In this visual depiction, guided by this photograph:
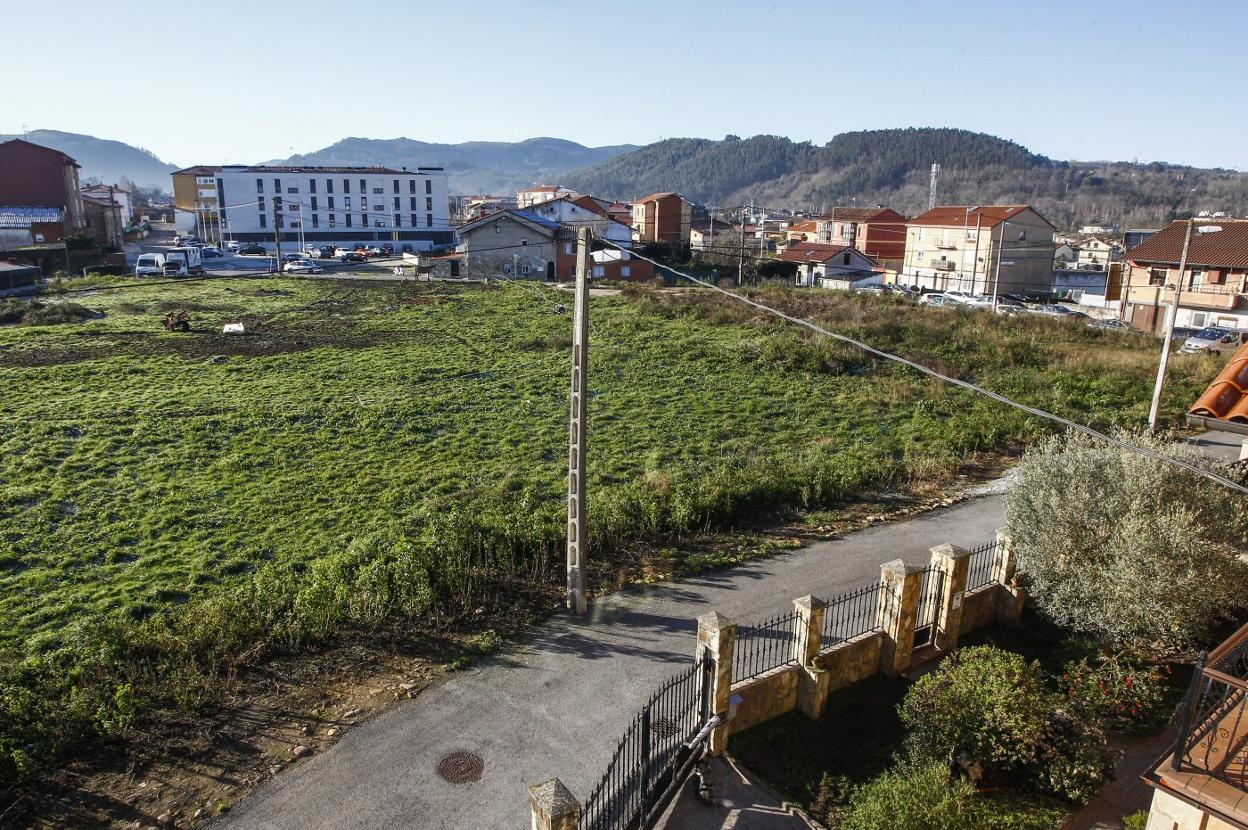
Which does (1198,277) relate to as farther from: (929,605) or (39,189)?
(39,189)

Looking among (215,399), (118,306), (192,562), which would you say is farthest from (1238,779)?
(118,306)

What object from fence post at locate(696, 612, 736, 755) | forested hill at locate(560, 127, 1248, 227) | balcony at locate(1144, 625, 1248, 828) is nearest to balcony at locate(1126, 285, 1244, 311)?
balcony at locate(1144, 625, 1248, 828)

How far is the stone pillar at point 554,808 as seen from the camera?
20.6 ft

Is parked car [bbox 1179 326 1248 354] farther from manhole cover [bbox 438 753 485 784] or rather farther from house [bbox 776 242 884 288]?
manhole cover [bbox 438 753 485 784]

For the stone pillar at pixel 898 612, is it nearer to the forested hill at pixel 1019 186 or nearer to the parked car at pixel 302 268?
the parked car at pixel 302 268

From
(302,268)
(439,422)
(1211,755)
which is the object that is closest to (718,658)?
(1211,755)

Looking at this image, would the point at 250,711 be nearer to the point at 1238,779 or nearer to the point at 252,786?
the point at 252,786

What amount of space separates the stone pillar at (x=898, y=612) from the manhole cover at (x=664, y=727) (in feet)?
11.0

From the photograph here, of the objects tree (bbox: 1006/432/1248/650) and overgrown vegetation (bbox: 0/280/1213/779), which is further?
overgrown vegetation (bbox: 0/280/1213/779)

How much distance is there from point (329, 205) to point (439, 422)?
248 ft

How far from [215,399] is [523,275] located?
32673 mm

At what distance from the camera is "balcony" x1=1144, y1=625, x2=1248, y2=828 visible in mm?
5703

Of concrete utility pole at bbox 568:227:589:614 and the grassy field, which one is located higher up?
concrete utility pole at bbox 568:227:589:614

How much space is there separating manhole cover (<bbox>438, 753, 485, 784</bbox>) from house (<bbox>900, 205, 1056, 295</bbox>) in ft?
182
